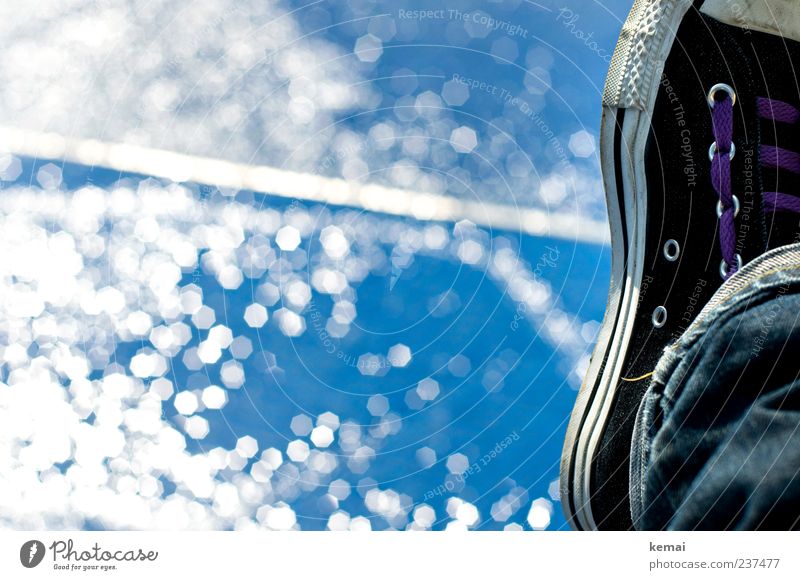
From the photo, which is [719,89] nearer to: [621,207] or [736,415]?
[621,207]

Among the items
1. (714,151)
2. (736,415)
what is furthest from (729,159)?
(736,415)

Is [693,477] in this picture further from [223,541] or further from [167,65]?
[167,65]

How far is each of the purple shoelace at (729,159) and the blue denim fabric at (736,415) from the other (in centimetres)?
8

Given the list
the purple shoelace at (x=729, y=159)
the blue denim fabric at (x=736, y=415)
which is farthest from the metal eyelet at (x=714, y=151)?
the blue denim fabric at (x=736, y=415)

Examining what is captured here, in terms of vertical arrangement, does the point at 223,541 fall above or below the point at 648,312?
below

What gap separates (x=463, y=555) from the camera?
31 centimetres

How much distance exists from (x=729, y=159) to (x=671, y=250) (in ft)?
0.19

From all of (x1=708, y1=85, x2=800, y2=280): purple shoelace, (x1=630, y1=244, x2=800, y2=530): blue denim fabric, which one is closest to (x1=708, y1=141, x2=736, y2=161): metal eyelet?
(x1=708, y1=85, x2=800, y2=280): purple shoelace

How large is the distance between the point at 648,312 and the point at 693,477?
148 mm

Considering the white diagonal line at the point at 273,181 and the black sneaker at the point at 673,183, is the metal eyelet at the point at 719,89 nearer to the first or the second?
the black sneaker at the point at 673,183

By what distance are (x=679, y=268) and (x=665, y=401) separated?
4.7 inches

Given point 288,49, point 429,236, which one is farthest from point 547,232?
point 288,49

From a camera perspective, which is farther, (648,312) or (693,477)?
(648,312)

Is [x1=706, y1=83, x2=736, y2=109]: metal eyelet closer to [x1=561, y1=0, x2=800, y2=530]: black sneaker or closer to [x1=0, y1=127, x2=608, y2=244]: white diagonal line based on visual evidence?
[x1=561, y1=0, x2=800, y2=530]: black sneaker
